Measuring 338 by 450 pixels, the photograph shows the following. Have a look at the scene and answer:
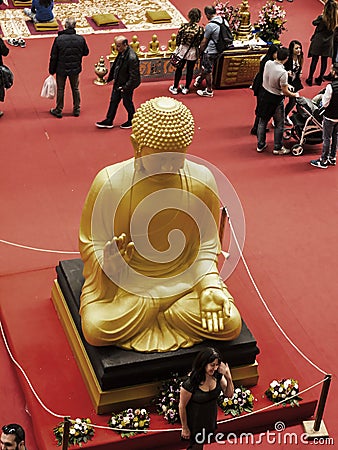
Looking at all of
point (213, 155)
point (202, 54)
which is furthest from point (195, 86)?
point (213, 155)

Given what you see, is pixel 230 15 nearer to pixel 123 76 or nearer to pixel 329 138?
pixel 123 76

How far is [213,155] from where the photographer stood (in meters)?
9.72

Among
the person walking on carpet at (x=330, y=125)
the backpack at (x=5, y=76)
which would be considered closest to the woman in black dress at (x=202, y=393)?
the person walking on carpet at (x=330, y=125)

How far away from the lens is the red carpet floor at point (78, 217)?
20.7 feet

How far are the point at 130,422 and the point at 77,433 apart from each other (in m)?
0.41

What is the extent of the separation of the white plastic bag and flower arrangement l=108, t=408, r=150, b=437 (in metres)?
5.34

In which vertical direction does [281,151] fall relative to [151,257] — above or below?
below

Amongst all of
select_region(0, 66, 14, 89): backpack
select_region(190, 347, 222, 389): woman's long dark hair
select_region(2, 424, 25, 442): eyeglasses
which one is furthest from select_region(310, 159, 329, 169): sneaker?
select_region(2, 424, 25, 442): eyeglasses

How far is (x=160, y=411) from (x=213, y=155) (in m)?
4.48

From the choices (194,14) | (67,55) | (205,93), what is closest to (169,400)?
(67,55)

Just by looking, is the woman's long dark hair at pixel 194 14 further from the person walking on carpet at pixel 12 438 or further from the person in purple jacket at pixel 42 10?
the person walking on carpet at pixel 12 438

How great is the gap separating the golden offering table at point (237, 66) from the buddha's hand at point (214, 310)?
19.8 ft

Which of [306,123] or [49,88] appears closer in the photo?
[306,123]

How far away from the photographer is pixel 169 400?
586 cm
